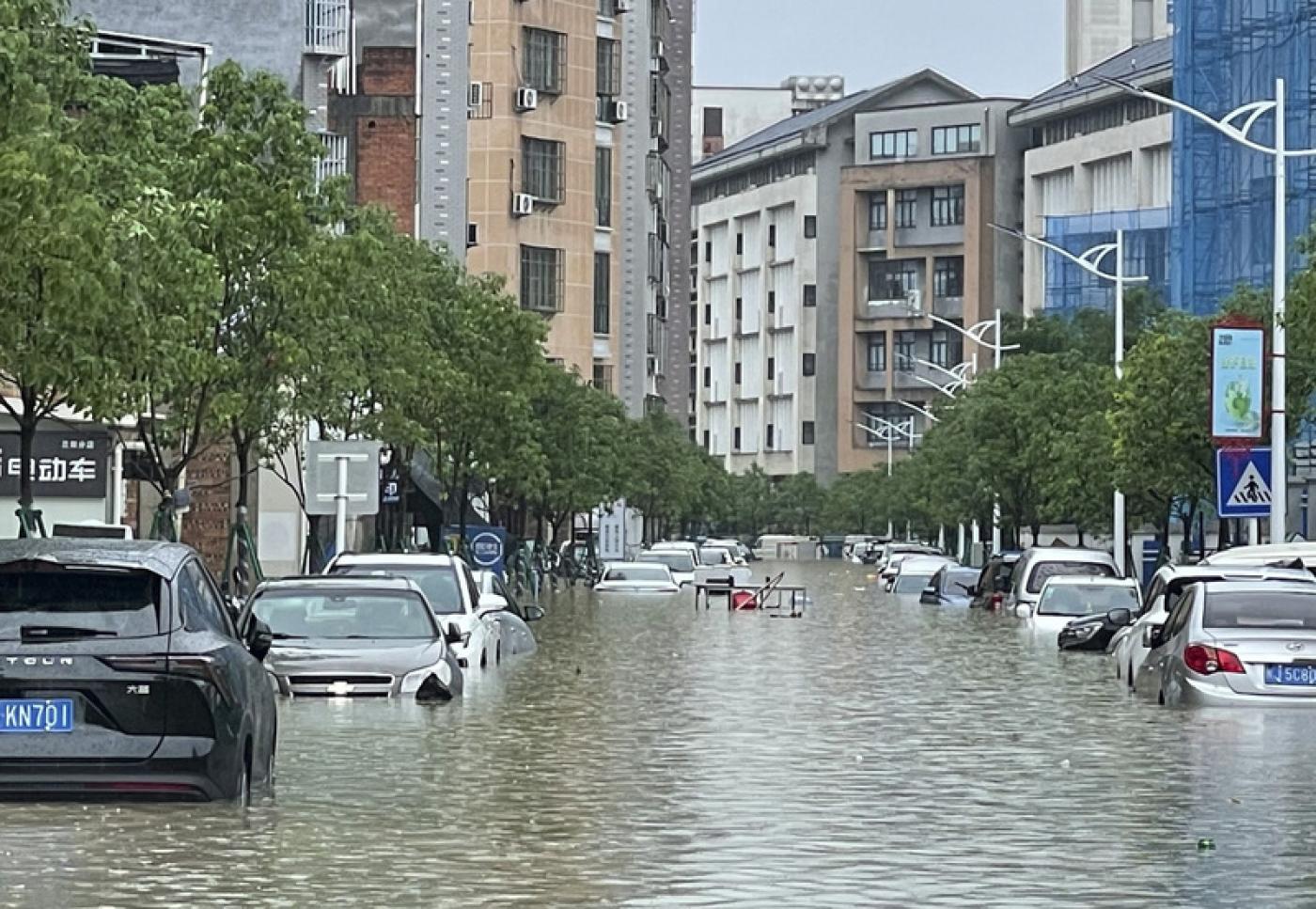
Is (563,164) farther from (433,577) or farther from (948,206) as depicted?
(433,577)

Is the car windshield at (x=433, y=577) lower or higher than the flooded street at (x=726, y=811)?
higher

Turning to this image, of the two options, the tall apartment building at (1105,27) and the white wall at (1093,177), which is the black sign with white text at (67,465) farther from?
the tall apartment building at (1105,27)

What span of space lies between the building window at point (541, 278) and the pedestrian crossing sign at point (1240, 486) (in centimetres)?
8771

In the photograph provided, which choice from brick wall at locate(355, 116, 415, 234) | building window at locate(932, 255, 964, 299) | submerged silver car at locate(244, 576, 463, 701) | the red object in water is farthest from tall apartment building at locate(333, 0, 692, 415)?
submerged silver car at locate(244, 576, 463, 701)

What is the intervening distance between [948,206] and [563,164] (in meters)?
63.6

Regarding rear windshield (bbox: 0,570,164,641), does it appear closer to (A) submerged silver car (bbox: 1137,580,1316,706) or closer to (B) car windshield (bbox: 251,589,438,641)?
(B) car windshield (bbox: 251,589,438,641)

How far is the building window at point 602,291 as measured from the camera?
13750cm

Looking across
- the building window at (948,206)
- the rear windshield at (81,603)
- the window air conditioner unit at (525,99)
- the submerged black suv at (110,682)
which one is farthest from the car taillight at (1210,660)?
the building window at (948,206)

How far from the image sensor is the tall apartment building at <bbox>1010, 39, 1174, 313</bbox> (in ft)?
477

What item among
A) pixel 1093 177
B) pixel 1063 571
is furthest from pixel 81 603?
pixel 1093 177

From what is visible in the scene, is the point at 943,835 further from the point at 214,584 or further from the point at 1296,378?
the point at 1296,378

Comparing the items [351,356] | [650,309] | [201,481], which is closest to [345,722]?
[351,356]

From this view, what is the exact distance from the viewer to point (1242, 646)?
25531 millimetres

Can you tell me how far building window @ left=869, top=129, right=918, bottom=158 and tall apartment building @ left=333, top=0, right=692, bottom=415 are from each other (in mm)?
38811
